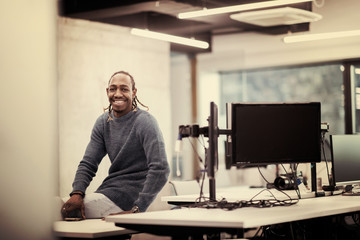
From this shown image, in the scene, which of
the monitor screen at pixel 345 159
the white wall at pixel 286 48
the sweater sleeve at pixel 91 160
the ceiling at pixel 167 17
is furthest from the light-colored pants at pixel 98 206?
the white wall at pixel 286 48

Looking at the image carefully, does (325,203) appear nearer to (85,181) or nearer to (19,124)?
(85,181)

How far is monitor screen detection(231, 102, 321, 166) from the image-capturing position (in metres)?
3.83

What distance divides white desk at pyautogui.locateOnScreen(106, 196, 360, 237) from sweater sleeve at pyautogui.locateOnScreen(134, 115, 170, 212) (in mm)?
891

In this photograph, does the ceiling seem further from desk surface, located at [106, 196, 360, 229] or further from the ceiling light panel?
desk surface, located at [106, 196, 360, 229]

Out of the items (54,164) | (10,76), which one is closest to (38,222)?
(54,164)

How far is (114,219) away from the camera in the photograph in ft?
10.8

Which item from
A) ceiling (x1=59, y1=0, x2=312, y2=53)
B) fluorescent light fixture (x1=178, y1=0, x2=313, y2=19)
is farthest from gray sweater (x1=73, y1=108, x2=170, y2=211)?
ceiling (x1=59, y1=0, x2=312, y2=53)

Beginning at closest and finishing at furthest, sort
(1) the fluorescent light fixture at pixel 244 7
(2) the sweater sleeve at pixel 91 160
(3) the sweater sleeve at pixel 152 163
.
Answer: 1. (3) the sweater sleeve at pixel 152 163
2. (2) the sweater sleeve at pixel 91 160
3. (1) the fluorescent light fixture at pixel 244 7

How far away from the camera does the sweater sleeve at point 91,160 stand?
4.79m

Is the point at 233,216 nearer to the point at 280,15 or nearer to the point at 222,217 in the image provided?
the point at 222,217

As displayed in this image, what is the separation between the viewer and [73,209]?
178 inches

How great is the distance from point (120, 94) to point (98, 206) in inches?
38.1

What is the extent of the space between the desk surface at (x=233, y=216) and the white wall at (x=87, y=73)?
2.06 meters

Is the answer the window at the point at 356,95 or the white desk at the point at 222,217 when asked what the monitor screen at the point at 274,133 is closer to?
the white desk at the point at 222,217
